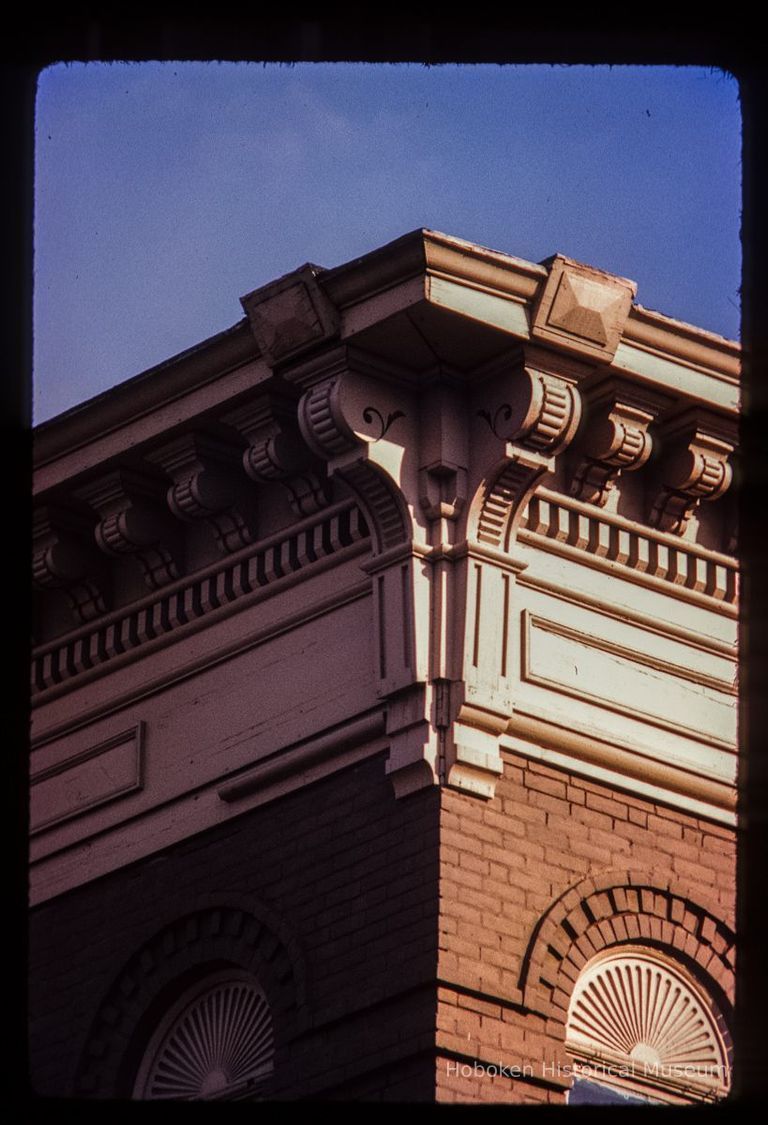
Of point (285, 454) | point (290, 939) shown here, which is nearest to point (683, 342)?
point (285, 454)

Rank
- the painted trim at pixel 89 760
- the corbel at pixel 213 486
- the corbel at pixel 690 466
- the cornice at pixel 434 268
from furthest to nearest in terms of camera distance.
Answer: the painted trim at pixel 89 760, the corbel at pixel 213 486, the corbel at pixel 690 466, the cornice at pixel 434 268

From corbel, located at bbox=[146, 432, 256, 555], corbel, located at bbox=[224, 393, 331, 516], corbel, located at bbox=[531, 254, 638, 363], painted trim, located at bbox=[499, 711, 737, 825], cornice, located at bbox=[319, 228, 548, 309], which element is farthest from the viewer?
corbel, located at bbox=[146, 432, 256, 555]

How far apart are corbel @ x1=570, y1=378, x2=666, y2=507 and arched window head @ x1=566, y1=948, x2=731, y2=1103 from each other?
208 cm

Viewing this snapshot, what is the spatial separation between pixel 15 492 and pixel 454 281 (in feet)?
22.6

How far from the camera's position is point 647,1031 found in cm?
1044

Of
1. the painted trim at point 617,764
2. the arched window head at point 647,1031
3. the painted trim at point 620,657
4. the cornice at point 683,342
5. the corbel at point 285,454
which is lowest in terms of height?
the arched window head at point 647,1031

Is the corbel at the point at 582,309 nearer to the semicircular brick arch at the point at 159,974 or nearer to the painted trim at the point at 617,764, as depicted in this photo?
the painted trim at the point at 617,764

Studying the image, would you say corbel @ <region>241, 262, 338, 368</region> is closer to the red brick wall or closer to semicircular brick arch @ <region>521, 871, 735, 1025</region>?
the red brick wall

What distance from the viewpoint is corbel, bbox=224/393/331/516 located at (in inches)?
424

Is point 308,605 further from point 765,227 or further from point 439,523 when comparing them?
point 765,227

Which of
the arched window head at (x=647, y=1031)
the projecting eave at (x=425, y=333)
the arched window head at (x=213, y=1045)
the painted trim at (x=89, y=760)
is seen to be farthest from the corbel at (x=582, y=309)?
the arched window head at (x=213, y=1045)

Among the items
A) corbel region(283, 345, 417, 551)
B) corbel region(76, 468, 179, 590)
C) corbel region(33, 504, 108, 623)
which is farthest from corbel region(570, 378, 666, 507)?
corbel region(33, 504, 108, 623)

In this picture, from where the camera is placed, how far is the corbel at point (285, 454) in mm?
10773

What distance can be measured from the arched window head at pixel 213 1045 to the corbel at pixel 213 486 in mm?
2053
